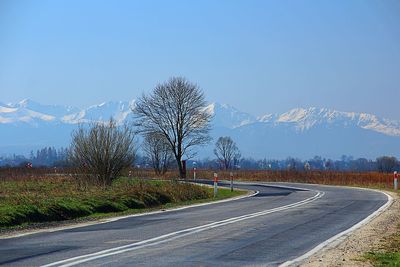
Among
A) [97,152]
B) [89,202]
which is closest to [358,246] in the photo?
[89,202]

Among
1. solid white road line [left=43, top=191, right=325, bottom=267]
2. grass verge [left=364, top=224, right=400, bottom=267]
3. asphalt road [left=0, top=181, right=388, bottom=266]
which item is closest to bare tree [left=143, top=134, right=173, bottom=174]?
asphalt road [left=0, top=181, right=388, bottom=266]

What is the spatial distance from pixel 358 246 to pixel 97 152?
19.9m

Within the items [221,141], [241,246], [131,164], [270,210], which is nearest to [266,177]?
[131,164]

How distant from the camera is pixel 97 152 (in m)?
29.9

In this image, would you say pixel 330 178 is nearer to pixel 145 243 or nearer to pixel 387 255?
pixel 387 255

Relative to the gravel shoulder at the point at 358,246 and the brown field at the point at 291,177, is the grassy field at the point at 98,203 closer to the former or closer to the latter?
the gravel shoulder at the point at 358,246

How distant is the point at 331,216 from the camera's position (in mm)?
18188

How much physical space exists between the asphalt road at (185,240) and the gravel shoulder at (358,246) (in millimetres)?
458

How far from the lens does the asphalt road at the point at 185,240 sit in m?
9.69

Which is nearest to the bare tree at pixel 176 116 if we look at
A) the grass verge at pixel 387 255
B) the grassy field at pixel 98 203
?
the grassy field at pixel 98 203

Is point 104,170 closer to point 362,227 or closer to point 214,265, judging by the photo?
point 362,227

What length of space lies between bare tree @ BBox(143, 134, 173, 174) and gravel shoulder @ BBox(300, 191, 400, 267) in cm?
4667

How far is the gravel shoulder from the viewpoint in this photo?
32.6 feet

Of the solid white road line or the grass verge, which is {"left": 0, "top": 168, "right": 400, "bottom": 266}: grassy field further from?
the solid white road line
